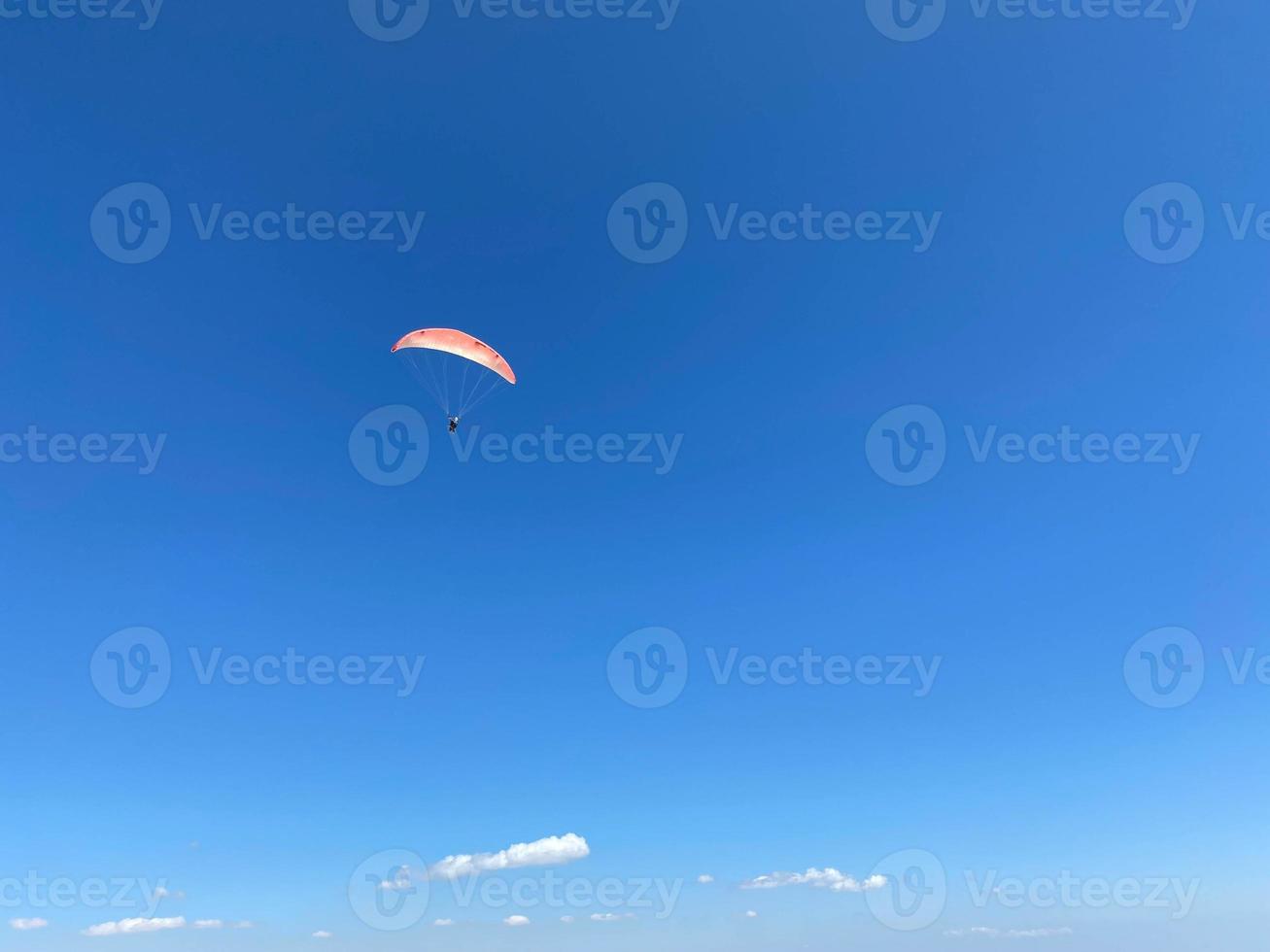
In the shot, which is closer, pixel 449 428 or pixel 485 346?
pixel 485 346

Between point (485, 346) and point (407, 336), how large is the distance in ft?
16.7

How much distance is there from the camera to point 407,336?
5009cm

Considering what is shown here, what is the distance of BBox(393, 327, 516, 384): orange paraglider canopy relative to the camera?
50.1m

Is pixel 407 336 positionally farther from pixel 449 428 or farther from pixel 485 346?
pixel 449 428

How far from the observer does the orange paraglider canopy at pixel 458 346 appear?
50062 mm

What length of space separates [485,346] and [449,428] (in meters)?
7.37

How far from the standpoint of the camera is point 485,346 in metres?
52.5

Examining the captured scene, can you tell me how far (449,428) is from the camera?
5672 centimetres

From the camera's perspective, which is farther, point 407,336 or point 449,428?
point 449,428

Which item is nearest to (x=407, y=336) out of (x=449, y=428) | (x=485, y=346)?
(x=485, y=346)

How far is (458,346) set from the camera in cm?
5138
